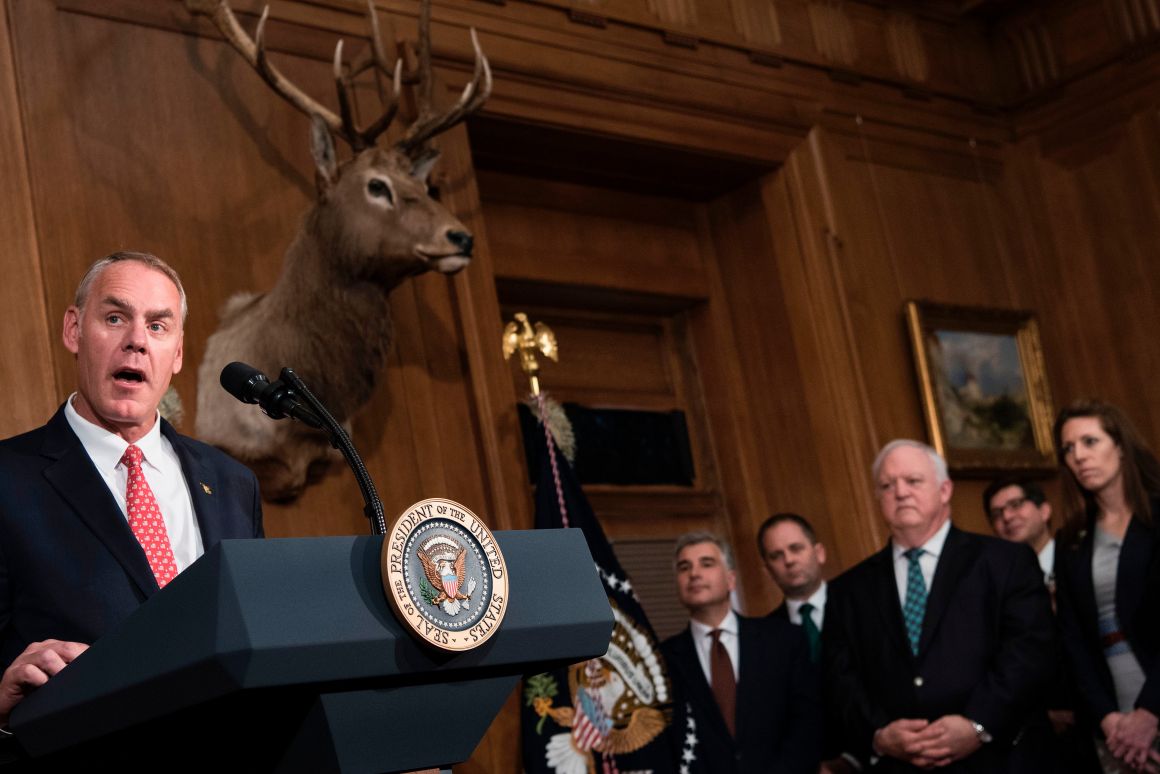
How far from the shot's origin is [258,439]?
4.39 metres

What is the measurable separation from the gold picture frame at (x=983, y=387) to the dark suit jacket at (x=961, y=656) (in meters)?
2.09

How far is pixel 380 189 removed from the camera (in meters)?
4.48

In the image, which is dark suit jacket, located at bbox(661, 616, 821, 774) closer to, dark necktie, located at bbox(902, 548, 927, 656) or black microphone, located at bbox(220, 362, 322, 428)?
dark necktie, located at bbox(902, 548, 927, 656)

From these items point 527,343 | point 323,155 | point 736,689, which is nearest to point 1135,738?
point 736,689

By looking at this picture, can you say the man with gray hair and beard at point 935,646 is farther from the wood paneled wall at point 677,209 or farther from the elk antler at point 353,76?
the elk antler at point 353,76

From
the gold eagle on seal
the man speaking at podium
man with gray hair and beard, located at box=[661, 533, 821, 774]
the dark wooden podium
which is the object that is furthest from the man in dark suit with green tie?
the gold eagle on seal

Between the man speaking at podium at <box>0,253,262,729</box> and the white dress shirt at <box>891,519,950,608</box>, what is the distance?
267 centimetres

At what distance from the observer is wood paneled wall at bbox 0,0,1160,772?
458 cm

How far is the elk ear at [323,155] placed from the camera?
4.48 metres

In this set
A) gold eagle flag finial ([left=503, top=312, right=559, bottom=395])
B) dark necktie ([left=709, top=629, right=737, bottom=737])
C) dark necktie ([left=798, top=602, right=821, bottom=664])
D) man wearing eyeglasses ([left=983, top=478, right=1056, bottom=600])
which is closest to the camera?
dark necktie ([left=709, top=629, right=737, bottom=737])

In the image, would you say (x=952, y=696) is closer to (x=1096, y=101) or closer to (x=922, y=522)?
(x=922, y=522)

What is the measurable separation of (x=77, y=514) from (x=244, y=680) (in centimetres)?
71

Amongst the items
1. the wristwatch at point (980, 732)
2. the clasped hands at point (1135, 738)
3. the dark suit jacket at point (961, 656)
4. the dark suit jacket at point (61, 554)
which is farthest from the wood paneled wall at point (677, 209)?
the dark suit jacket at point (61, 554)


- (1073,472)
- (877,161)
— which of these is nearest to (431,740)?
(1073,472)
